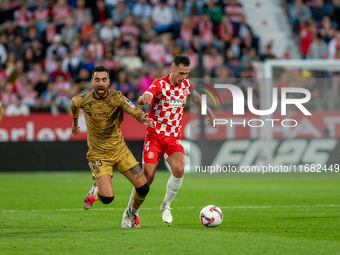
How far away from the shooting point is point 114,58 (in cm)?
1775

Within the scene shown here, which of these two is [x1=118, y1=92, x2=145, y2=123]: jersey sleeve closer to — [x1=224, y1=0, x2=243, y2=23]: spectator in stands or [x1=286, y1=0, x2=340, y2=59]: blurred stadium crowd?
[x1=286, y1=0, x2=340, y2=59]: blurred stadium crowd

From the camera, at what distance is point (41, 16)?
748 inches

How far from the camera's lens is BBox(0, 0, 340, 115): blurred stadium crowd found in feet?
55.0

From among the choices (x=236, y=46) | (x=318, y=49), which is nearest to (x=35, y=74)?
(x=236, y=46)

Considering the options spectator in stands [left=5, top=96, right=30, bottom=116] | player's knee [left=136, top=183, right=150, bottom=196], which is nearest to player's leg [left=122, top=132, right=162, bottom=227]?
player's knee [left=136, top=183, right=150, bottom=196]

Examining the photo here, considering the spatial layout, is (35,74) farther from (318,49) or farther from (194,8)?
(318,49)

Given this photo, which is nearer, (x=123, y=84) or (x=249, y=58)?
(x=123, y=84)

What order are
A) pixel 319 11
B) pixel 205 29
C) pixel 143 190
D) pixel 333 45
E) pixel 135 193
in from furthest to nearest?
pixel 319 11
pixel 205 29
pixel 333 45
pixel 135 193
pixel 143 190

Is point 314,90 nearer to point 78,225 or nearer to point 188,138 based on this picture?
point 188,138

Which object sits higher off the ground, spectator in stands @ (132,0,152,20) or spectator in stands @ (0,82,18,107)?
spectator in stands @ (132,0,152,20)

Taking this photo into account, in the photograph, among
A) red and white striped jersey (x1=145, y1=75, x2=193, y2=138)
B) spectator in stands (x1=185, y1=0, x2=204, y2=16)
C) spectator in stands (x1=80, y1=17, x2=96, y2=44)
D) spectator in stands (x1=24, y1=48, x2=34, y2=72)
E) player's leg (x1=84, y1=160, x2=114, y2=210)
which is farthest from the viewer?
spectator in stands (x1=185, y1=0, x2=204, y2=16)

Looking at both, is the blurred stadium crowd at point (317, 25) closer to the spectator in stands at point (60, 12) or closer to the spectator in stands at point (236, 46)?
the spectator in stands at point (236, 46)

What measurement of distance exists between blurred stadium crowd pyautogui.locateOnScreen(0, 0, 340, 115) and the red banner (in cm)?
65

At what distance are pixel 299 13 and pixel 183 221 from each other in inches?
600
